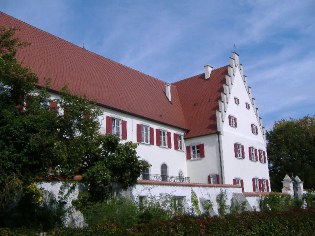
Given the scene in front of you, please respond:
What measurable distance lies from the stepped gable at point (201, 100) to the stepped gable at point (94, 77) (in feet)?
3.31

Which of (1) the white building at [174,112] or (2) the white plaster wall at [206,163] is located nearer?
(1) the white building at [174,112]

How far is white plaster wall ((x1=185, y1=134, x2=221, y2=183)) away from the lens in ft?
114

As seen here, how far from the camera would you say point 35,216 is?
1625cm

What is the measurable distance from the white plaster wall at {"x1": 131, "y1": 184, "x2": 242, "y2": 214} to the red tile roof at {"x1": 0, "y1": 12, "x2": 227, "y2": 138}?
771 cm

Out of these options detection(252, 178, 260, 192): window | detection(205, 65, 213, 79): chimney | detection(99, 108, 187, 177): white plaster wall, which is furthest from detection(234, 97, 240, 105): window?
detection(252, 178, 260, 192): window

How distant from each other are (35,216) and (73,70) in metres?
14.9

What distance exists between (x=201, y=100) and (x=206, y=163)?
6766 millimetres

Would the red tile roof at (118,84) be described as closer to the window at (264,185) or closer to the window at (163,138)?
the window at (163,138)

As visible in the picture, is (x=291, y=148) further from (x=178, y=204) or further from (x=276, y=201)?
(x=178, y=204)

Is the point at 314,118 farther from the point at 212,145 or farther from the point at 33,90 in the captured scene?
the point at 33,90

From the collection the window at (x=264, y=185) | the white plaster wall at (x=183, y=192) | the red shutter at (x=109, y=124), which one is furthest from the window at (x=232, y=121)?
the red shutter at (x=109, y=124)

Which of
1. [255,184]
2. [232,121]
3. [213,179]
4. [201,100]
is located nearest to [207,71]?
[201,100]

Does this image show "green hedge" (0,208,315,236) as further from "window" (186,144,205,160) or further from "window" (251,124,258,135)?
"window" (251,124,258,135)

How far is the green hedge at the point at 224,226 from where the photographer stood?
10883mm
